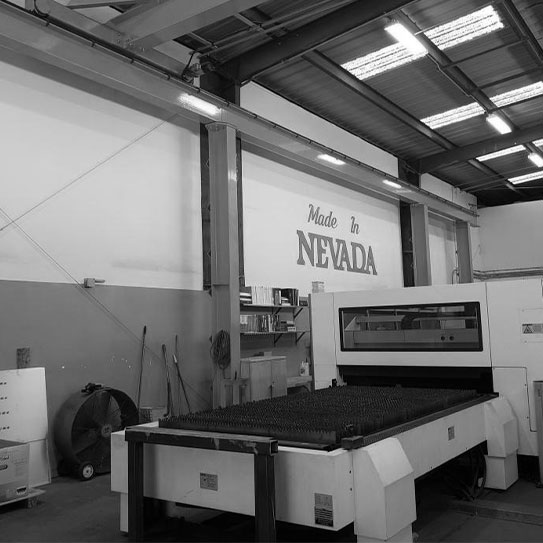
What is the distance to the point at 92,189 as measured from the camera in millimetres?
4559

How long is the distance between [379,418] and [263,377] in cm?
335

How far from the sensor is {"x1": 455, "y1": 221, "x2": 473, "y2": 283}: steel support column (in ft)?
36.7

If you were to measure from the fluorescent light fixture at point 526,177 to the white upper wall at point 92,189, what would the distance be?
777 centimetres

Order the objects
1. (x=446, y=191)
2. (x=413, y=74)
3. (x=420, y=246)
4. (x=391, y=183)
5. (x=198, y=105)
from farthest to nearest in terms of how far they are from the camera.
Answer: (x=446, y=191)
(x=420, y=246)
(x=391, y=183)
(x=413, y=74)
(x=198, y=105)

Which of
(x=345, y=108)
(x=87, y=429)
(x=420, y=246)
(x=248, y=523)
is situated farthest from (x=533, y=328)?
(x=420, y=246)

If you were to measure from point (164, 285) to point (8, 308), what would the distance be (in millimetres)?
1480

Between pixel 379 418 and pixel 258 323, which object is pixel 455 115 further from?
pixel 379 418

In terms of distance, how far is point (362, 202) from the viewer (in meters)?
8.48

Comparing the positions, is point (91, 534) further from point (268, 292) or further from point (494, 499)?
point (268, 292)

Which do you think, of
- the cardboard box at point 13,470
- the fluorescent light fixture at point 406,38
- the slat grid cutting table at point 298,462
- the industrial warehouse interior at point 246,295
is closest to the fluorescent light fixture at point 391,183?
the industrial warehouse interior at point 246,295

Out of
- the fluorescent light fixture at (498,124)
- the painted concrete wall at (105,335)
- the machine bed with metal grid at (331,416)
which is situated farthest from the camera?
the fluorescent light fixture at (498,124)

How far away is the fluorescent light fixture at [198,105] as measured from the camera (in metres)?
5.05

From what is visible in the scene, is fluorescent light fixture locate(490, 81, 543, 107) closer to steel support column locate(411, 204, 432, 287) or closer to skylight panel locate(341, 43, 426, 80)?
skylight panel locate(341, 43, 426, 80)

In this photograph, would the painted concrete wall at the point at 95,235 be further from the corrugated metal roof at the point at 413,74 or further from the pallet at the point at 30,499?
the corrugated metal roof at the point at 413,74
